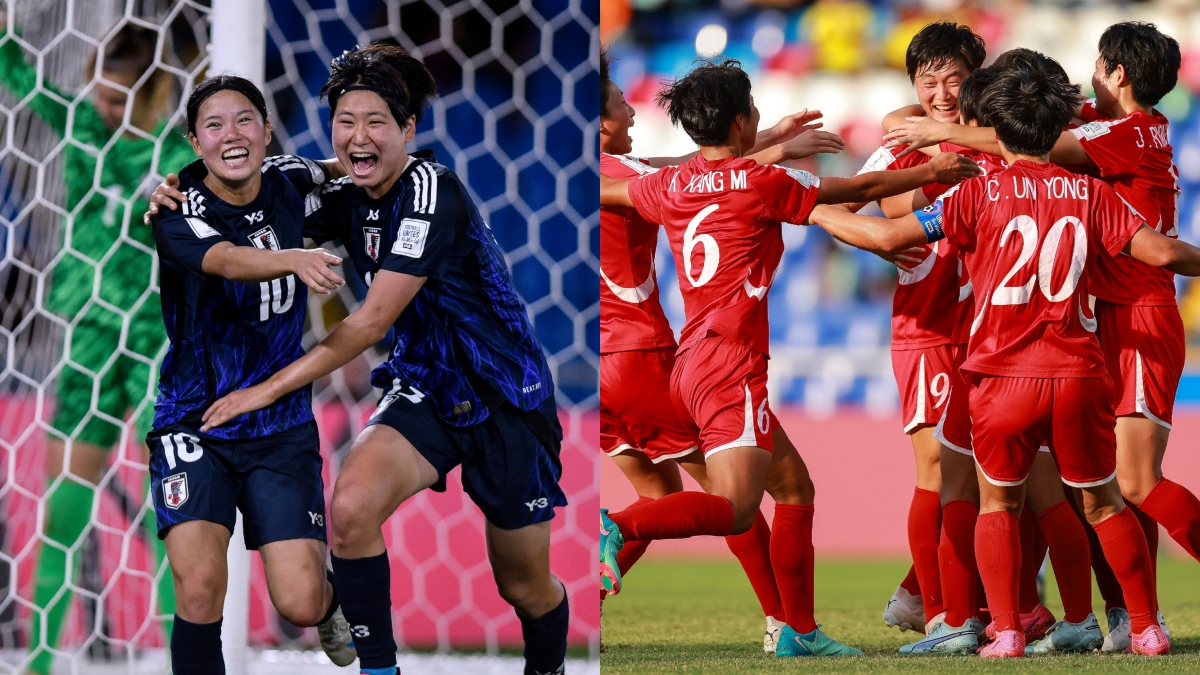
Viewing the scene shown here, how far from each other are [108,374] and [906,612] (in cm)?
242

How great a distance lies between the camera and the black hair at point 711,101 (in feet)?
11.3

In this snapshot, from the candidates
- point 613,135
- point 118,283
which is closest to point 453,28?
point 613,135

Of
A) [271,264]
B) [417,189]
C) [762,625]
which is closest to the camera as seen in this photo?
[271,264]

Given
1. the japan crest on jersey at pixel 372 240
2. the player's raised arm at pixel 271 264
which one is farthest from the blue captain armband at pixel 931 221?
the player's raised arm at pixel 271 264

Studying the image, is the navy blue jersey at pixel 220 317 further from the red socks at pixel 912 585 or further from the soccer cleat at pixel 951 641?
the red socks at pixel 912 585

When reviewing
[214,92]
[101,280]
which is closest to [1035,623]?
[214,92]

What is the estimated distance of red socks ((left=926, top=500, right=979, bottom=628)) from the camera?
3.49 meters

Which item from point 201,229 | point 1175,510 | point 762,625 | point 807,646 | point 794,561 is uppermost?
point 201,229

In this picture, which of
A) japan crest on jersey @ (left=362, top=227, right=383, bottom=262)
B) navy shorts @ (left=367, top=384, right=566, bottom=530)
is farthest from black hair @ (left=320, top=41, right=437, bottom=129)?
navy shorts @ (left=367, top=384, right=566, bottom=530)

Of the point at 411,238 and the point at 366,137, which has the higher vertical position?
the point at 366,137

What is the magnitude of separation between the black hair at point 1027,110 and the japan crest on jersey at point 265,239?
5.86 ft

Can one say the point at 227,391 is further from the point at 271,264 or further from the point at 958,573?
the point at 958,573

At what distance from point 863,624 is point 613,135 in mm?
1802

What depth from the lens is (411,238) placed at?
2.88 metres
